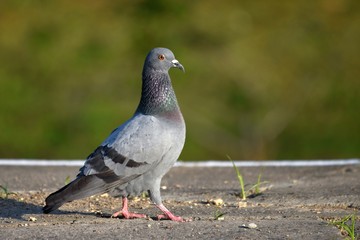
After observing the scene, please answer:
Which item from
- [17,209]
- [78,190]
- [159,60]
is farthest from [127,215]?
[159,60]

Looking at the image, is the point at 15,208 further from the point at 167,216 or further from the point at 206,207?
the point at 206,207

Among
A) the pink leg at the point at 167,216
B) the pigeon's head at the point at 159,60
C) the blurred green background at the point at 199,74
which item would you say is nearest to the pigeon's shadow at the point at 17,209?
the pink leg at the point at 167,216

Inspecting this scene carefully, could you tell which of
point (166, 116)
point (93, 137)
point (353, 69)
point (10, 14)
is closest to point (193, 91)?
point (93, 137)

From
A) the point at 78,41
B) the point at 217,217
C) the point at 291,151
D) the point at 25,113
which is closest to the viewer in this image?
the point at 217,217

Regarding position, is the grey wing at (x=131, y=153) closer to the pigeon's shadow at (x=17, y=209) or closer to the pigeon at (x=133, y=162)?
the pigeon at (x=133, y=162)

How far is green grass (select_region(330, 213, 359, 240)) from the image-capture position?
5598 millimetres

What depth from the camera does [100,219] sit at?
250 inches

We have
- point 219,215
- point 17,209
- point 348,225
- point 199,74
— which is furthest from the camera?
point 199,74

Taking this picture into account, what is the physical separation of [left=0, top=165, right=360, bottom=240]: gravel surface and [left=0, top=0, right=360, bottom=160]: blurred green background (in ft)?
14.6

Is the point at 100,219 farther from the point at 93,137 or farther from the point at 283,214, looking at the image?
the point at 93,137

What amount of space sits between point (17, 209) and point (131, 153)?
0.99 meters

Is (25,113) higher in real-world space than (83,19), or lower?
lower

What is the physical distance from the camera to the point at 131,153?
628 cm

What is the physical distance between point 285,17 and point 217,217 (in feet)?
31.4
